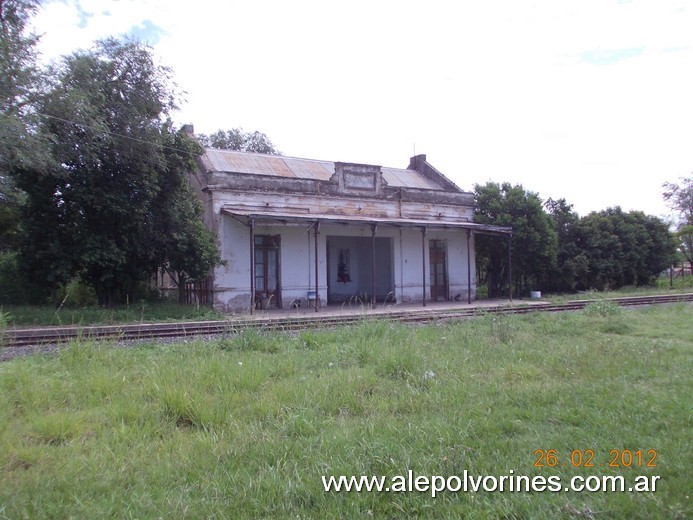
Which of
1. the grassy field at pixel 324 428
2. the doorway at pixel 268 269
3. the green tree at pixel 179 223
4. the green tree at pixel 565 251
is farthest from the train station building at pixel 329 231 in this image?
the grassy field at pixel 324 428

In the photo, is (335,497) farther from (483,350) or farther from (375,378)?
(483,350)

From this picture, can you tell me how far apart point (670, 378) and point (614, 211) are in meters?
25.5

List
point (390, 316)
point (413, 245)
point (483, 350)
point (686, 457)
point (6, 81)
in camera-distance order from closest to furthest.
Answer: point (686, 457) → point (483, 350) → point (6, 81) → point (390, 316) → point (413, 245)

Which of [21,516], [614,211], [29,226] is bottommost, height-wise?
[21,516]

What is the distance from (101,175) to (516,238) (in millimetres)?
17692

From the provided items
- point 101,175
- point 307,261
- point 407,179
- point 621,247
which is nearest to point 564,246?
point 621,247

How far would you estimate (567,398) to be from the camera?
15.9ft

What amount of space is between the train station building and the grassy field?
388 inches

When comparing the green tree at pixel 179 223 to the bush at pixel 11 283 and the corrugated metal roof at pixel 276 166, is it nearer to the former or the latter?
the corrugated metal roof at pixel 276 166

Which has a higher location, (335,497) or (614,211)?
(614,211)

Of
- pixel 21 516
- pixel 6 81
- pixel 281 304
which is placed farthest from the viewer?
pixel 281 304

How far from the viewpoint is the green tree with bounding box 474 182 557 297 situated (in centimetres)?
2367

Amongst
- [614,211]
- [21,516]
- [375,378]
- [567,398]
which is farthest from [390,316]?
[614,211]

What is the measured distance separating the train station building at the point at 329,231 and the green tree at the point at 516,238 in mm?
878
